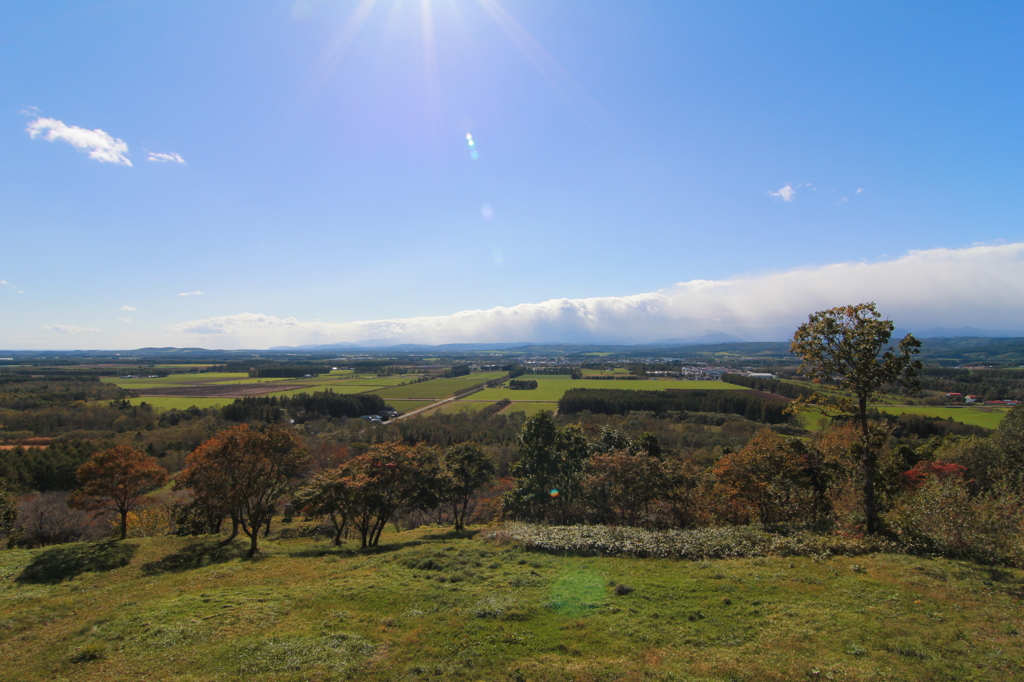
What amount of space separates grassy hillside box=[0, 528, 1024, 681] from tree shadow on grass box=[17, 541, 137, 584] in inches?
30.9

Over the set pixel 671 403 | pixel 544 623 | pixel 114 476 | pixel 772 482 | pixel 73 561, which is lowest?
pixel 671 403

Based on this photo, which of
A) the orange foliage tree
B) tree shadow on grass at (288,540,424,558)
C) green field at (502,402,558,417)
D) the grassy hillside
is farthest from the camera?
green field at (502,402,558,417)

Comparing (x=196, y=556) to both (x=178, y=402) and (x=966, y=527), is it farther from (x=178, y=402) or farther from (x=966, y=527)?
(x=178, y=402)

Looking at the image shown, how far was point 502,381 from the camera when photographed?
637 ft

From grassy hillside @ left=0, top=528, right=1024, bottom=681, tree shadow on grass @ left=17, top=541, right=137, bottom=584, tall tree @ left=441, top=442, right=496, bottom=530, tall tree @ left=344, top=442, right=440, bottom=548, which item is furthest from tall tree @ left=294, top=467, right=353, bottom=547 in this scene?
tree shadow on grass @ left=17, top=541, right=137, bottom=584

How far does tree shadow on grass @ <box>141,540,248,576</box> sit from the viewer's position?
75.7 ft

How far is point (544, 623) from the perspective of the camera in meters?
12.6

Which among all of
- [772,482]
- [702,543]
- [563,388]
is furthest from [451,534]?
[563,388]

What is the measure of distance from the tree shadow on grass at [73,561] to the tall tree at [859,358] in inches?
1568

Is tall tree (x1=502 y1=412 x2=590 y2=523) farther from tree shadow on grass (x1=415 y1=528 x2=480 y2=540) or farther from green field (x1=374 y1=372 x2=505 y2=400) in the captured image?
green field (x1=374 y1=372 x2=505 y2=400)

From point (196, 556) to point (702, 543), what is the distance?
30767 millimetres

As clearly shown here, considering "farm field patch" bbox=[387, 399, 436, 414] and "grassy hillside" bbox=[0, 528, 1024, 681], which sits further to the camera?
"farm field patch" bbox=[387, 399, 436, 414]

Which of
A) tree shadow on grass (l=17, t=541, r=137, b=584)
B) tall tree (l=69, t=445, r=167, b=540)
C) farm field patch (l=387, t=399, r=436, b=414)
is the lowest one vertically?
farm field patch (l=387, t=399, r=436, b=414)

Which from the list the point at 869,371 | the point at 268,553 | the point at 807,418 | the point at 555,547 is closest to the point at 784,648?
the point at 555,547
